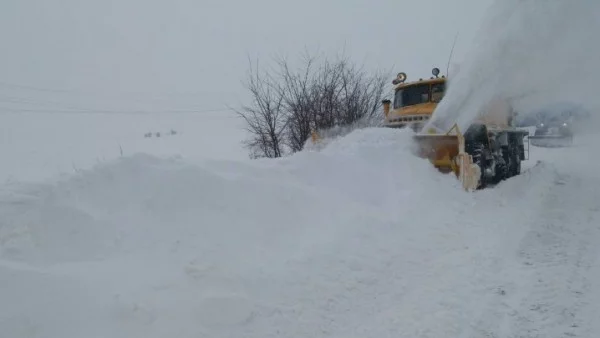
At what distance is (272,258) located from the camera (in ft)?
15.6

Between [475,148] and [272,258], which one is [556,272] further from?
[475,148]

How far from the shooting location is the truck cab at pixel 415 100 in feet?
32.9

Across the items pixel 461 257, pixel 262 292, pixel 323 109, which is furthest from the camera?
pixel 323 109

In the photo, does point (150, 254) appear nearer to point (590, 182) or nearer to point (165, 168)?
point (165, 168)

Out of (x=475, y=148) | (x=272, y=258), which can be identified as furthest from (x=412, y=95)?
(x=272, y=258)

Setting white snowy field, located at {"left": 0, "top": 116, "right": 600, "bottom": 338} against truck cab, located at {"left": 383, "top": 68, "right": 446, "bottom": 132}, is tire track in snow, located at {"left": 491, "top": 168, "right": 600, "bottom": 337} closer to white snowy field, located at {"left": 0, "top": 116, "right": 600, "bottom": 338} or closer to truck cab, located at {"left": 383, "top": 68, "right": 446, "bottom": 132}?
white snowy field, located at {"left": 0, "top": 116, "right": 600, "bottom": 338}

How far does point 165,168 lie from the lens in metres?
5.89

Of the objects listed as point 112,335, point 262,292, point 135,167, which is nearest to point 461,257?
point 262,292

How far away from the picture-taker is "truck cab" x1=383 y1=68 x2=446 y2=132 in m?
10.0

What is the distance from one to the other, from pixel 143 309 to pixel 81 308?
1.49 ft

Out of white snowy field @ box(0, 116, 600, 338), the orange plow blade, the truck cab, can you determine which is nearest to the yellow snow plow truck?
the orange plow blade

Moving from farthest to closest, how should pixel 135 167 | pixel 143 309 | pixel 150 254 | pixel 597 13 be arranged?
pixel 597 13, pixel 135 167, pixel 150 254, pixel 143 309

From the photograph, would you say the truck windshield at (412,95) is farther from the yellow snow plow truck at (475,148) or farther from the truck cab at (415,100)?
the yellow snow plow truck at (475,148)

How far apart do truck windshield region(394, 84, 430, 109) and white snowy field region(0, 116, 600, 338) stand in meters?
4.18
